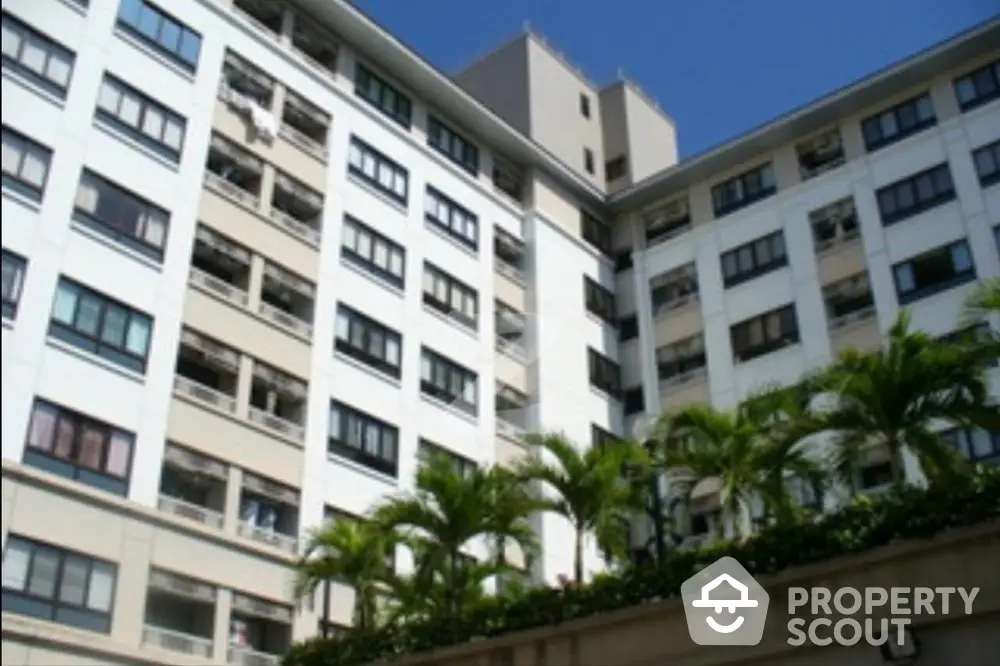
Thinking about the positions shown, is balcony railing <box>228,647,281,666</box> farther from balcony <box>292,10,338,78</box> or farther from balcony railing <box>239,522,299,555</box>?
balcony <box>292,10,338,78</box>

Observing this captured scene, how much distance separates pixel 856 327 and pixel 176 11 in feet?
68.7

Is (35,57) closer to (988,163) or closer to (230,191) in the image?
(230,191)

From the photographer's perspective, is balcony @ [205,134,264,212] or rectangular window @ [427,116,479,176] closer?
balcony @ [205,134,264,212]

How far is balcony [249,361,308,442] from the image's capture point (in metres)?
29.5

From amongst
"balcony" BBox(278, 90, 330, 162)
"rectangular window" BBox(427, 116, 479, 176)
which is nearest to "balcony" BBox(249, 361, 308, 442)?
"balcony" BBox(278, 90, 330, 162)

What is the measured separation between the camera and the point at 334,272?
108ft

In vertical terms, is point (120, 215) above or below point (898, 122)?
below

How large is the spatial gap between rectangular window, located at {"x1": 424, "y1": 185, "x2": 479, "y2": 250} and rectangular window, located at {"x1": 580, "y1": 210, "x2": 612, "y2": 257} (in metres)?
5.66

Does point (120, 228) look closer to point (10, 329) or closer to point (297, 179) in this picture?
point (10, 329)

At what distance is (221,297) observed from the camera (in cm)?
2952

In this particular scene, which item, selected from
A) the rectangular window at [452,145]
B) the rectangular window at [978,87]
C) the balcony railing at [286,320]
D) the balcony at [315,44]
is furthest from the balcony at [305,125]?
the rectangular window at [978,87]

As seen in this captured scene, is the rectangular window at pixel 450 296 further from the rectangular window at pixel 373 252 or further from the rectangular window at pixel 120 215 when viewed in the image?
the rectangular window at pixel 120 215

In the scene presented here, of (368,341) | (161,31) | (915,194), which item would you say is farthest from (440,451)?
(915,194)

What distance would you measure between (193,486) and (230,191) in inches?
308
